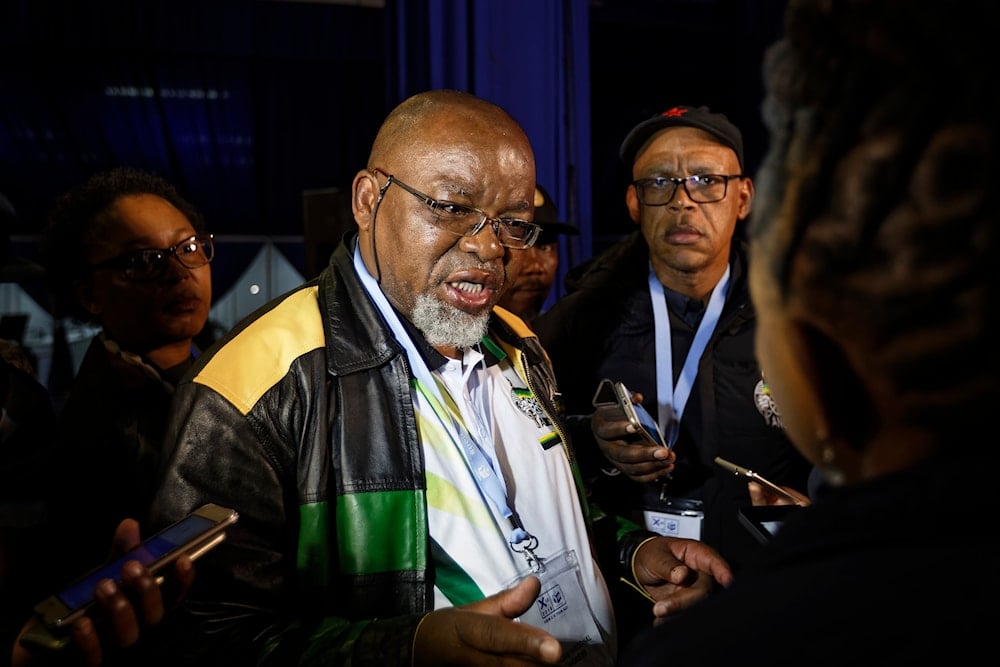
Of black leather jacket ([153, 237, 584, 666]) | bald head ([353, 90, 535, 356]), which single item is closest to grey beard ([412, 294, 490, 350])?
bald head ([353, 90, 535, 356])

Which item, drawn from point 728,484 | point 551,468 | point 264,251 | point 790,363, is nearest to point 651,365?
point 728,484

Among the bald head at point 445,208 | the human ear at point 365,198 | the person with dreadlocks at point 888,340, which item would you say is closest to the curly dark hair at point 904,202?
the person with dreadlocks at point 888,340

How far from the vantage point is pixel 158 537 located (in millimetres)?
1192

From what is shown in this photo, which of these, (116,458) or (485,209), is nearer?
(485,209)

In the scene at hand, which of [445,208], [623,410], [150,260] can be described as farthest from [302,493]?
[150,260]

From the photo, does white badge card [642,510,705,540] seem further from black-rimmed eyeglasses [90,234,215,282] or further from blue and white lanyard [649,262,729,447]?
black-rimmed eyeglasses [90,234,215,282]

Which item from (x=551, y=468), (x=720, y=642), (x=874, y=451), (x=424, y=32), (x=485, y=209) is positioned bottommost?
(x=551, y=468)

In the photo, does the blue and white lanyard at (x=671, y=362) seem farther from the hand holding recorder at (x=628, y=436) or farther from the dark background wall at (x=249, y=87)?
the dark background wall at (x=249, y=87)

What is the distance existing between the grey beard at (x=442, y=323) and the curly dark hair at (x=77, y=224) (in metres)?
1.23

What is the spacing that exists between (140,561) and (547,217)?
2.86 meters

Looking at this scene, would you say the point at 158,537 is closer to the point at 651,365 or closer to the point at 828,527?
the point at 828,527

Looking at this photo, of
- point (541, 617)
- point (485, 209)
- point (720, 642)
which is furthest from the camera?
point (485, 209)

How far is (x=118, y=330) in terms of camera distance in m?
2.32

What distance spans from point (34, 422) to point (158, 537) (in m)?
1.05
